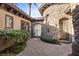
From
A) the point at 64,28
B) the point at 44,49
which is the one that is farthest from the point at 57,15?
the point at 44,49

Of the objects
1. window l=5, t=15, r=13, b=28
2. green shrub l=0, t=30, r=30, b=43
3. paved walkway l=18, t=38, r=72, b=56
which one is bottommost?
paved walkway l=18, t=38, r=72, b=56

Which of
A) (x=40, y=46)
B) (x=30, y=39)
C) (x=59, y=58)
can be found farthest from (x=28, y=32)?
(x=59, y=58)

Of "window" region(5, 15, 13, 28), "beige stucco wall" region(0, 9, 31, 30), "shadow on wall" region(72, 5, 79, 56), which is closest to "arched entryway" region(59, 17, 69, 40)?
"shadow on wall" region(72, 5, 79, 56)

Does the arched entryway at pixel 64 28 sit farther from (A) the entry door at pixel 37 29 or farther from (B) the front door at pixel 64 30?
(A) the entry door at pixel 37 29

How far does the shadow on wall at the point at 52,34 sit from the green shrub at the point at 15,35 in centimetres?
30

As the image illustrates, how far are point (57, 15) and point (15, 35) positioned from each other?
815mm

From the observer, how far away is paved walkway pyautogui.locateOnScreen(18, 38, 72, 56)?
96.4 inches

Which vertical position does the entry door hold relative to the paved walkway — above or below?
above

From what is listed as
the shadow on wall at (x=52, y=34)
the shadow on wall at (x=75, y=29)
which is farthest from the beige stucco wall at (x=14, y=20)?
the shadow on wall at (x=75, y=29)

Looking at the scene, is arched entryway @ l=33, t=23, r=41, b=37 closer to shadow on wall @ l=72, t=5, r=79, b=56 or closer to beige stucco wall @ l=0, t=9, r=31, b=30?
beige stucco wall @ l=0, t=9, r=31, b=30

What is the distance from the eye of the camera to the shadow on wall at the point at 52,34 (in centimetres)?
248

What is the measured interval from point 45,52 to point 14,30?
2.16 ft

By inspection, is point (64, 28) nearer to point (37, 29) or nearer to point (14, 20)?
point (37, 29)

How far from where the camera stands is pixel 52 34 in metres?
2.54
